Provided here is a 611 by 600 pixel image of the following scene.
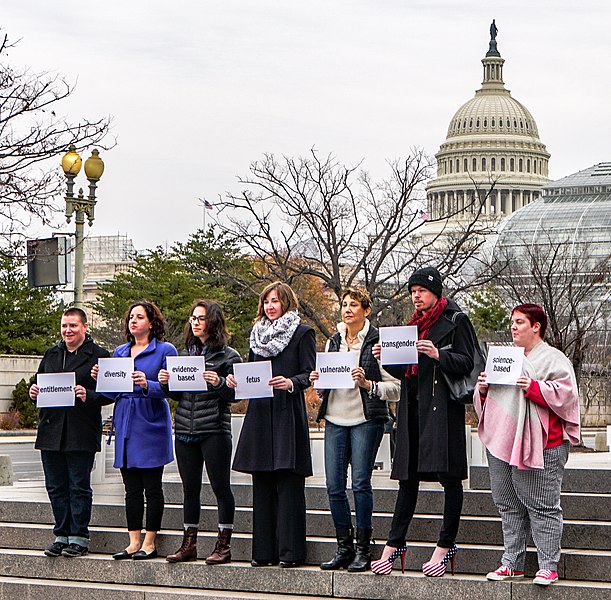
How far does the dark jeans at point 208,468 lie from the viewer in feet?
37.0

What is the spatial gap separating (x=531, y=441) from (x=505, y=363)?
570 millimetres

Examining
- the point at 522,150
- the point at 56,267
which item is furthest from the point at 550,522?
the point at 522,150

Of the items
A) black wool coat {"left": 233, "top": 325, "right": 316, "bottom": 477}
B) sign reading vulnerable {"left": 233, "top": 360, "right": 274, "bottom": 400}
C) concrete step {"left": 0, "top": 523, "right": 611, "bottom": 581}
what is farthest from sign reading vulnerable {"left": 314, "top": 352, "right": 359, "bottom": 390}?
concrete step {"left": 0, "top": 523, "right": 611, "bottom": 581}

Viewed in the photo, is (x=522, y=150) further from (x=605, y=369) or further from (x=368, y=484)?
(x=368, y=484)

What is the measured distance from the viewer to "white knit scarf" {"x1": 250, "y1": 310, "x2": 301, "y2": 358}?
440 inches

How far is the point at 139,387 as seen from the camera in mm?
11633

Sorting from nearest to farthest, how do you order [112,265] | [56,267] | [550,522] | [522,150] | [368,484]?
[550,522]
[368,484]
[56,267]
[112,265]
[522,150]

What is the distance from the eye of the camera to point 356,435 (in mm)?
10836

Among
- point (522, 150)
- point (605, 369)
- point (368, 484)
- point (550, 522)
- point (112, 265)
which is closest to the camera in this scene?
point (550, 522)

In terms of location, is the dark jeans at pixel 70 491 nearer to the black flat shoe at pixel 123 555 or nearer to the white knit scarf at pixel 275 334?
the black flat shoe at pixel 123 555

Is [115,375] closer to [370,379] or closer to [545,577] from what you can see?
[370,379]

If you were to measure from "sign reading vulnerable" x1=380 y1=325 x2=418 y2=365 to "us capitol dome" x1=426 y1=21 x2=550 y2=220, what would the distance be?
160382mm

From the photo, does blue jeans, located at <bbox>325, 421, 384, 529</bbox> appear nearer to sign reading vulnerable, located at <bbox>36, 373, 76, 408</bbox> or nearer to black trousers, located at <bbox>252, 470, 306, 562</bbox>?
black trousers, located at <bbox>252, 470, 306, 562</bbox>

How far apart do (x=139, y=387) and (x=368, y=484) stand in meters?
2.09
